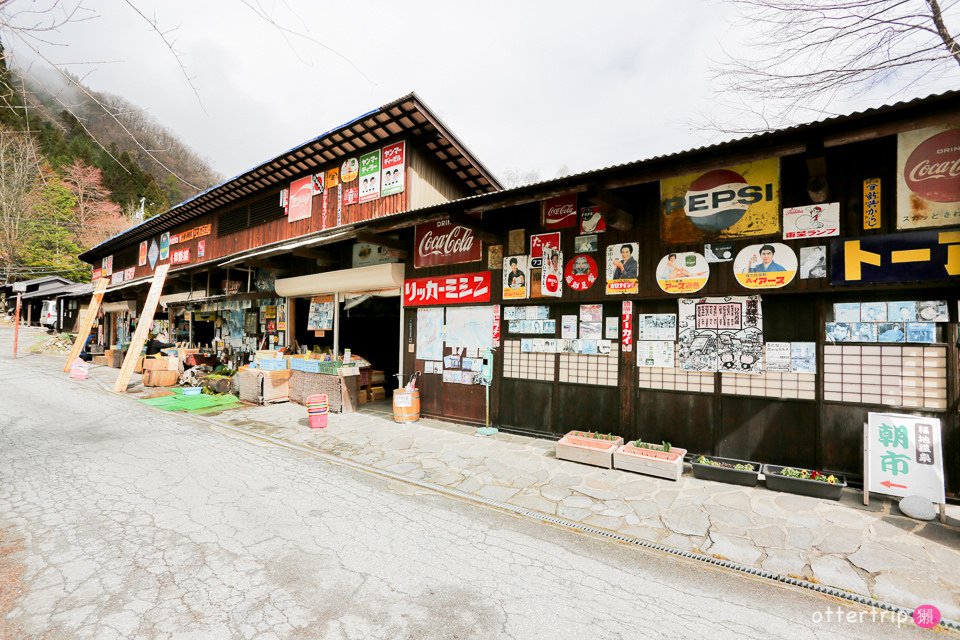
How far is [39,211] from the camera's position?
100 feet

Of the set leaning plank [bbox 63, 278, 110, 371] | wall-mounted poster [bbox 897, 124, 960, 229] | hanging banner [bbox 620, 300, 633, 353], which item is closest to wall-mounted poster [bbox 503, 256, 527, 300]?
hanging banner [bbox 620, 300, 633, 353]

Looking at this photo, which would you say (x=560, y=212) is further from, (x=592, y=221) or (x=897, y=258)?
(x=897, y=258)

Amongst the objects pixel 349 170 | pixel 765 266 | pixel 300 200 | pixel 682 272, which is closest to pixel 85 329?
pixel 300 200

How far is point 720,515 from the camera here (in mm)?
4852

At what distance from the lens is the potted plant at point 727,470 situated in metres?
5.69

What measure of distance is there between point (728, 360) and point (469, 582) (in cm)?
511

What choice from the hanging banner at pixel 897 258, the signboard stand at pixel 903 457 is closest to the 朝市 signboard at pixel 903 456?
the signboard stand at pixel 903 457

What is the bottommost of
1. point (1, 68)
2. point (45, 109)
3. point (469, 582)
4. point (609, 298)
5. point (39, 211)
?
point (469, 582)

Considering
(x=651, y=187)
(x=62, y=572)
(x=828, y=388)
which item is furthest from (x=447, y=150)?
(x=62, y=572)

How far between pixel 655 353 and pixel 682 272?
142 cm

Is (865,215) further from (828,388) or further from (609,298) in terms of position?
(609,298)

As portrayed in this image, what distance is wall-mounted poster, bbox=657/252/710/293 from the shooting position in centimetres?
640

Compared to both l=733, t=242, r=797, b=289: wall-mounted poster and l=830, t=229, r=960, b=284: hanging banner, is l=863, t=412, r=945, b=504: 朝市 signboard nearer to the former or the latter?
l=830, t=229, r=960, b=284: hanging banner

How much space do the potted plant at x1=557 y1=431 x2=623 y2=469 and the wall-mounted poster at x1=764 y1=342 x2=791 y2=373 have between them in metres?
2.50
